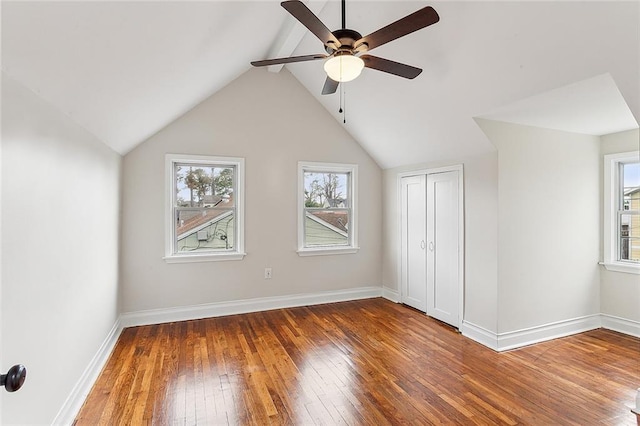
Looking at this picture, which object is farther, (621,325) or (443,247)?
(443,247)

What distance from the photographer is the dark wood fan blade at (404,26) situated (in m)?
1.65

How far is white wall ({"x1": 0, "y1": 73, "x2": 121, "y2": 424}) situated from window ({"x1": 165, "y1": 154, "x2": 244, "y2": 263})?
1267 mm

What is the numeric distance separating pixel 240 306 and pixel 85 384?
204 cm

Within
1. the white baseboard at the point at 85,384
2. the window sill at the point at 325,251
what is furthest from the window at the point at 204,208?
the white baseboard at the point at 85,384

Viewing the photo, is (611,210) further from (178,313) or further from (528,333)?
(178,313)

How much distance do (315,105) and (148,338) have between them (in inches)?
145

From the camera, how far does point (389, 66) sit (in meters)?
2.21

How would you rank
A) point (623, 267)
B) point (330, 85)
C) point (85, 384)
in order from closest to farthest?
point (85, 384) < point (330, 85) < point (623, 267)

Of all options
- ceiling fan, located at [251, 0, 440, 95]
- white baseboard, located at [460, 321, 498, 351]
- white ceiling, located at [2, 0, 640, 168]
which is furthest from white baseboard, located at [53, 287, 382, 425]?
ceiling fan, located at [251, 0, 440, 95]

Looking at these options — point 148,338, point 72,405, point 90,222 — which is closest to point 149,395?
point 72,405

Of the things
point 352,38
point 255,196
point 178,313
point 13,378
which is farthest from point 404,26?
point 178,313

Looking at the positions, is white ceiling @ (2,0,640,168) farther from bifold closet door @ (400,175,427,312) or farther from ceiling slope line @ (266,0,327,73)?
bifold closet door @ (400,175,427,312)

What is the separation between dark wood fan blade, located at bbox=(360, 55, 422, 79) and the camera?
213 centimetres

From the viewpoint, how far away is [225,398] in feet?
7.93
